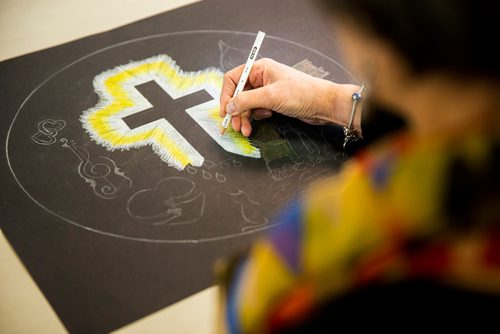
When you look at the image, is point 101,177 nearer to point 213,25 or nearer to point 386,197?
point 213,25

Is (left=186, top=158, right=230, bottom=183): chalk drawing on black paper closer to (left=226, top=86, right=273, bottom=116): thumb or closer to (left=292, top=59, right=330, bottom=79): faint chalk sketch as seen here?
(left=226, top=86, right=273, bottom=116): thumb

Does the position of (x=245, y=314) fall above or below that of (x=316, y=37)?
below

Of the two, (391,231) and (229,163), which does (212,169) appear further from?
(391,231)

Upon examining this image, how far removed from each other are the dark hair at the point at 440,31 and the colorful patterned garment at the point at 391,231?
0.05 meters

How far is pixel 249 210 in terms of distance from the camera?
99 centimetres

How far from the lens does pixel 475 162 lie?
428mm

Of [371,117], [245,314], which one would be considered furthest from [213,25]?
[245,314]

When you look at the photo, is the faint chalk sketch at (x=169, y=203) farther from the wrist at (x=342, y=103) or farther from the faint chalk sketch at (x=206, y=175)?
the wrist at (x=342, y=103)

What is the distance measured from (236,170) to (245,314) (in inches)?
21.4

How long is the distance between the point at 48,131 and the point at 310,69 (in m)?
0.49

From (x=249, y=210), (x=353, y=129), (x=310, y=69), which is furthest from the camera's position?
(x=310, y=69)

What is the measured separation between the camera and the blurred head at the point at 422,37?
0.40 metres

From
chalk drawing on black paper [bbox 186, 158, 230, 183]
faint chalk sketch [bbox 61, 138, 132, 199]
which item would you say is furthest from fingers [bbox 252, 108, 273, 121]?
faint chalk sketch [bbox 61, 138, 132, 199]

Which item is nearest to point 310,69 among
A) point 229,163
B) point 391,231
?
point 229,163
